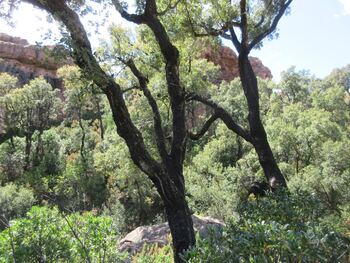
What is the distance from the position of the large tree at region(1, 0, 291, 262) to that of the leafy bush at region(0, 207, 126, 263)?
135 centimetres

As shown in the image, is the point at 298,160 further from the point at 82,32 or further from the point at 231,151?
the point at 82,32

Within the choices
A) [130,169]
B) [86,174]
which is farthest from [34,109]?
[130,169]

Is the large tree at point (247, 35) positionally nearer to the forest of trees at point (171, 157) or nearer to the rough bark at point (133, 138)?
the forest of trees at point (171, 157)

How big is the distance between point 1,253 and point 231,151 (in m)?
24.1

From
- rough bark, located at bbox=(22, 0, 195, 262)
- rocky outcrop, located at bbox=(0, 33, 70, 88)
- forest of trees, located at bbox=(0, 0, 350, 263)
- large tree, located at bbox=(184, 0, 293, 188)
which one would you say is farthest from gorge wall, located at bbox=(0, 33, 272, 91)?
rough bark, located at bbox=(22, 0, 195, 262)

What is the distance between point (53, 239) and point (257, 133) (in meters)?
4.30

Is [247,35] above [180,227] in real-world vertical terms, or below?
above

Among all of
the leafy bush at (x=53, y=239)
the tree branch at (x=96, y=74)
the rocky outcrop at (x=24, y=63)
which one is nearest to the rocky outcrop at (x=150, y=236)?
the leafy bush at (x=53, y=239)

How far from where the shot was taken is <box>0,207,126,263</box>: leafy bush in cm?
620

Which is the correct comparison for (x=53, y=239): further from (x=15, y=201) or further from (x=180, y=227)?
(x=15, y=201)

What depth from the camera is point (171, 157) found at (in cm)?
666

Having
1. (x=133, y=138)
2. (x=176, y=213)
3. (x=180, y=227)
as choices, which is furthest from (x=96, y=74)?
(x=180, y=227)

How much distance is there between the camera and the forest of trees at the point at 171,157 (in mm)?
5059

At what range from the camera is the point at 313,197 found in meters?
5.73
